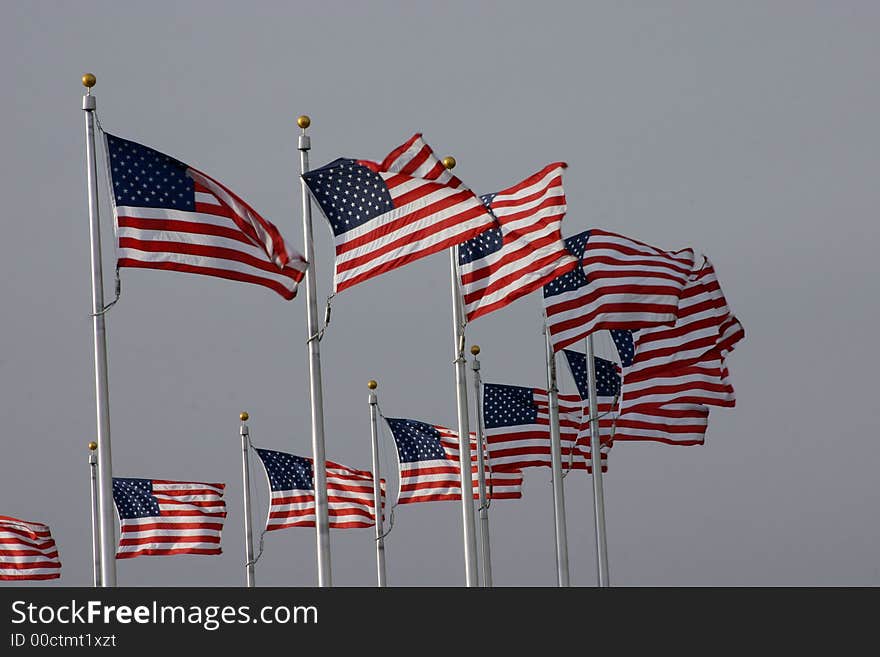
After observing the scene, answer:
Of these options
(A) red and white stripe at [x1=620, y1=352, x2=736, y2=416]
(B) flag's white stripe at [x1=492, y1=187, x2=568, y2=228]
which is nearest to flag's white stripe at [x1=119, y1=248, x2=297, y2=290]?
(B) flag's white stripe at [x1=492, y1=187, x2=568, y2=228]

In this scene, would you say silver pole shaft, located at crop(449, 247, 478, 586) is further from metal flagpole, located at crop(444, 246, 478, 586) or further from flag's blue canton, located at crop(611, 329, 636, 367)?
flag's blue canton, located at crop(611, 329, 636, 367)

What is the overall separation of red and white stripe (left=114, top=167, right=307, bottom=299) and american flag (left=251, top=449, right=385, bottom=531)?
1689cm

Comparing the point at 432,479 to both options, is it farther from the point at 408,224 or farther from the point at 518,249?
the point at 408,224

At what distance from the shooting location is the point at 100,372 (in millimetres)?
25781

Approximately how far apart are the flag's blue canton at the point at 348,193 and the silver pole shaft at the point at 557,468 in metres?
10.7

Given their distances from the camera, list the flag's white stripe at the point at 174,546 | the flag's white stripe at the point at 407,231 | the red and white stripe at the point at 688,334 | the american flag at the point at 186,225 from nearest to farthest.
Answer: the american flag at the point at 186,225
the flag's white stripe at the point at 407,231
the red and white stripe at the point at 688,334
the flag's white stripe at the point at 174,546

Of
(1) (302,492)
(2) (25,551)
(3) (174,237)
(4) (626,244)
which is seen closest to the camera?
(3) (174,237)

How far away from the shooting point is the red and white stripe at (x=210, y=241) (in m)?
25.0

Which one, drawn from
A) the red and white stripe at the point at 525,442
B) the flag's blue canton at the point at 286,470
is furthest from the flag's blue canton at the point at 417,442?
Result: the flag's blue canton at the point at 286,470

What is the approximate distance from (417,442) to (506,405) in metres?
2.45

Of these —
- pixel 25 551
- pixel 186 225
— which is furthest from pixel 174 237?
pixel 25 551

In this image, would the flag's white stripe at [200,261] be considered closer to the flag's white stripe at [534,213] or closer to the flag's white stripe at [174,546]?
the flag's white stripe at [534,213]
